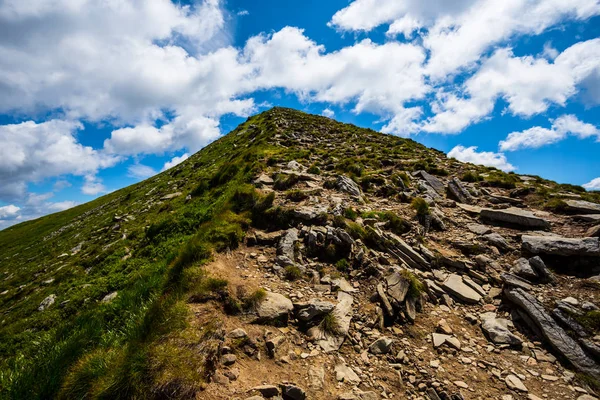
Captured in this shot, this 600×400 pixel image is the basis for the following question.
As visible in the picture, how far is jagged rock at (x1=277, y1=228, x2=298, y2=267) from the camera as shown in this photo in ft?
28.9

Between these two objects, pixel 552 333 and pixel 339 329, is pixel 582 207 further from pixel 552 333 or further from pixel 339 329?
pixel 339 329

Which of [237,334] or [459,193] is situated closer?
[237,334]

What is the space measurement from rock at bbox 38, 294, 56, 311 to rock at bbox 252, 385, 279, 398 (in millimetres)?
13226

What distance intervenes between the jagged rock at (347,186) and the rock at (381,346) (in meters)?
8.60

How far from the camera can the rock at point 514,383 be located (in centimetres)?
492

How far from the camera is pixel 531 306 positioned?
660 cm

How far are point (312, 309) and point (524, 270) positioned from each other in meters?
6.77

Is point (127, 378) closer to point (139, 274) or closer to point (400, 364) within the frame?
point (400, 364)

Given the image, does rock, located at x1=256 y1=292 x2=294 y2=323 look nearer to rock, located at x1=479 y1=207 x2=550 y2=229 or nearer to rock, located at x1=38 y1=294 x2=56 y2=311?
rock, located at x1=479 y1=207 x2=550 y2=229

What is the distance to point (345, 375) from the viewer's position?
5.29 meters

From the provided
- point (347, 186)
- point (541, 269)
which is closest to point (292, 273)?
point (347, 186)

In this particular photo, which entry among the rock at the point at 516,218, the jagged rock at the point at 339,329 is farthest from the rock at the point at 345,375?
the rock at the point at 516,218

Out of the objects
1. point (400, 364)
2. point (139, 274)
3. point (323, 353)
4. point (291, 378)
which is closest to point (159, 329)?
point (291, 378)

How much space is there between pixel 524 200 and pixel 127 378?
18.0 m
